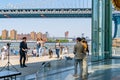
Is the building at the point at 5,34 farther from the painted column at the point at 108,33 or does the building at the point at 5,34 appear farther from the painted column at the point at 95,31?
the painted column at the point at 95,31

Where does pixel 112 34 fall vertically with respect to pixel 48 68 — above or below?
above

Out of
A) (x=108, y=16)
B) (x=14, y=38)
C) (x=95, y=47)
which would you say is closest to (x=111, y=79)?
(x=95, y=47)

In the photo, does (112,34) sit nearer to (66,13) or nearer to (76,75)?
(76,75)

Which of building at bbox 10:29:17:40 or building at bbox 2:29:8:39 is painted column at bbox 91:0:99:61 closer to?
building at bbox 2:29:8:39

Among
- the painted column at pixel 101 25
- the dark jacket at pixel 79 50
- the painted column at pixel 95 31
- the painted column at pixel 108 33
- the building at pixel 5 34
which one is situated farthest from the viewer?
the building at pixel 5 34

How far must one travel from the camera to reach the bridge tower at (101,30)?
1633 centimetres

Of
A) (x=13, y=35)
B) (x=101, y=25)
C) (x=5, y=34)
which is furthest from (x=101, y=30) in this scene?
(x=13, y=35)

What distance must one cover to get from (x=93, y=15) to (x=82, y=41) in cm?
719

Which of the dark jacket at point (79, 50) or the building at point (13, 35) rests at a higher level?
the building at point (13, 35)

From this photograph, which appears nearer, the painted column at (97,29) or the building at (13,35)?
the painted column at (97,29)

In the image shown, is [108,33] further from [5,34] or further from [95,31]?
[5,34]

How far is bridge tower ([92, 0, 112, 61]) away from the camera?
53.6ft

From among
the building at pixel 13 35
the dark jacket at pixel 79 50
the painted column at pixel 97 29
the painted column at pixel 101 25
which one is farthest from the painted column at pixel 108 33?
the building at pixel 13 35

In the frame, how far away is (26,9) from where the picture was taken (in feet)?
163
